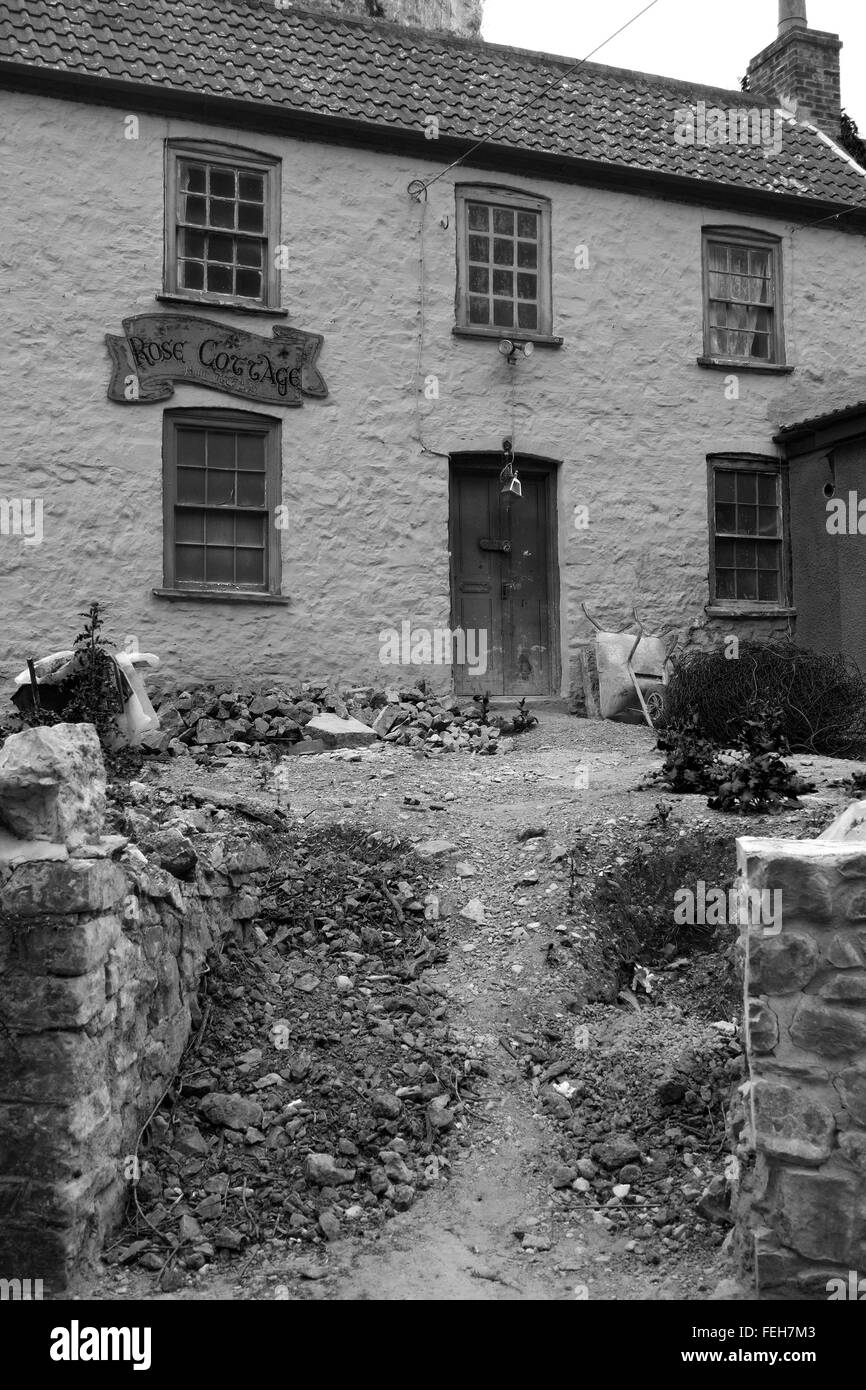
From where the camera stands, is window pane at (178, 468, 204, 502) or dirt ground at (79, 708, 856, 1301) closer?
dirt ground at (79, 708, 856, 1301)

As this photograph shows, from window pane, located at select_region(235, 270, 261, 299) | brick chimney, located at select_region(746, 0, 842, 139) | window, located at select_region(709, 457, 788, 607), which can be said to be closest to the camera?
window pane, located at select_region(235, 270, 261, 299)

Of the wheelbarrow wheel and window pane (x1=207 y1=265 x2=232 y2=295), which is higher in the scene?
window pane (x1=207 y1=265 x2=232 y2=295)

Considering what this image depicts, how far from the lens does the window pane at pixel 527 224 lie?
12.9m

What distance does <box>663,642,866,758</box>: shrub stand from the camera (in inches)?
411

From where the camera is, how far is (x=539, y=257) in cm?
1298

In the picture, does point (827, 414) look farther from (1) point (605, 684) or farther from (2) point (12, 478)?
(2) point (12, 478)

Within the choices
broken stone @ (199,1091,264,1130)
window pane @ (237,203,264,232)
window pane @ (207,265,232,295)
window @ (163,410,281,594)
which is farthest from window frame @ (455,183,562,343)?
broken stone @ (199,1091,264,1130)

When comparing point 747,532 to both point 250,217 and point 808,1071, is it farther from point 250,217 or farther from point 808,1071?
point 808,1071

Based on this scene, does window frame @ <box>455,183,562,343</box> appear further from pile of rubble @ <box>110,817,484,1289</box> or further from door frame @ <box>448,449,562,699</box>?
pile of rubble @ <box>110,817,484,1289</box>

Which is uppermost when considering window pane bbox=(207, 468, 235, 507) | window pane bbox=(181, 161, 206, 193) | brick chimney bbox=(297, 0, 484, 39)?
brick chimney bbox=(297, 0, 484, 39)

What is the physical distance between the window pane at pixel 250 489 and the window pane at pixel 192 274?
186cm

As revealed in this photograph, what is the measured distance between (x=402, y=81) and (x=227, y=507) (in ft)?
16.4

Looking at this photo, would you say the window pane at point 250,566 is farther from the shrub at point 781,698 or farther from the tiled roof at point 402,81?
the tiled roof at point 402,81

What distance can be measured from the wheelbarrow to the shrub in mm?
676
